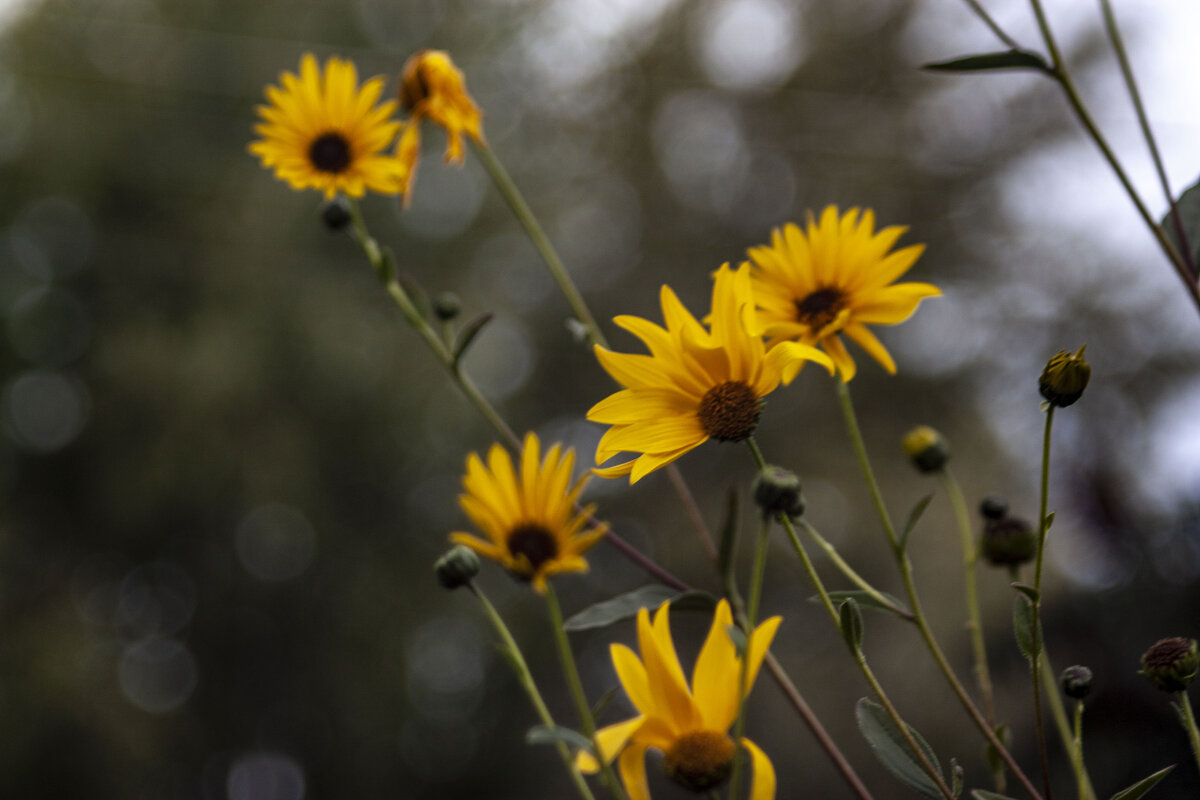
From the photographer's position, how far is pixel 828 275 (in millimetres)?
303

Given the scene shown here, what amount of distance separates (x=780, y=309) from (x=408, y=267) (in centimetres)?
401

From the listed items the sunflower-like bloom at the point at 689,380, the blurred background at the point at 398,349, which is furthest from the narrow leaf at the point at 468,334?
the blurred background at the point at 398,349

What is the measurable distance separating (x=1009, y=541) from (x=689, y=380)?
15cm

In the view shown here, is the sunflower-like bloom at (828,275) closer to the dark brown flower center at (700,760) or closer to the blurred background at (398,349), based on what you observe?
the dark brown flower center at (700,760)

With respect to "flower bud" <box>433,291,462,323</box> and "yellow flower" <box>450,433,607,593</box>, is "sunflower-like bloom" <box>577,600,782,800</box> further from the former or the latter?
"flower bud" <box>433,291,462,323</box>

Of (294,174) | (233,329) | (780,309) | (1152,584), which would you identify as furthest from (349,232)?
(233,329)

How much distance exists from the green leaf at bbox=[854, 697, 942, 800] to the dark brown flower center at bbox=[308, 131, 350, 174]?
0.33 m

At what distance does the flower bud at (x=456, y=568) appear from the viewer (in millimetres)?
278

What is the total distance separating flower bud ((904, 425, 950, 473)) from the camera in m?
0.37

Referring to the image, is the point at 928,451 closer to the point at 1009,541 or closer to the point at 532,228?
the point at 1009,541

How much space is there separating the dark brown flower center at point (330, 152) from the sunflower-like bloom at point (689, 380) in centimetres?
24

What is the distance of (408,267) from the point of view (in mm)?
4152

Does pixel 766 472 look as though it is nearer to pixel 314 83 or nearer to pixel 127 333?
pixel 314 83

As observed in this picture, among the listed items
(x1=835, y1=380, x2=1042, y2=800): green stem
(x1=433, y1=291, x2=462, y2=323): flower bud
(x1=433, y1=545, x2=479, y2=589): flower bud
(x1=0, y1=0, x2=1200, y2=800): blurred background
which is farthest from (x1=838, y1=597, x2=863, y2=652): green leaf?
(x1=0, y1=0, x2=1200, y2=800): blurred background
